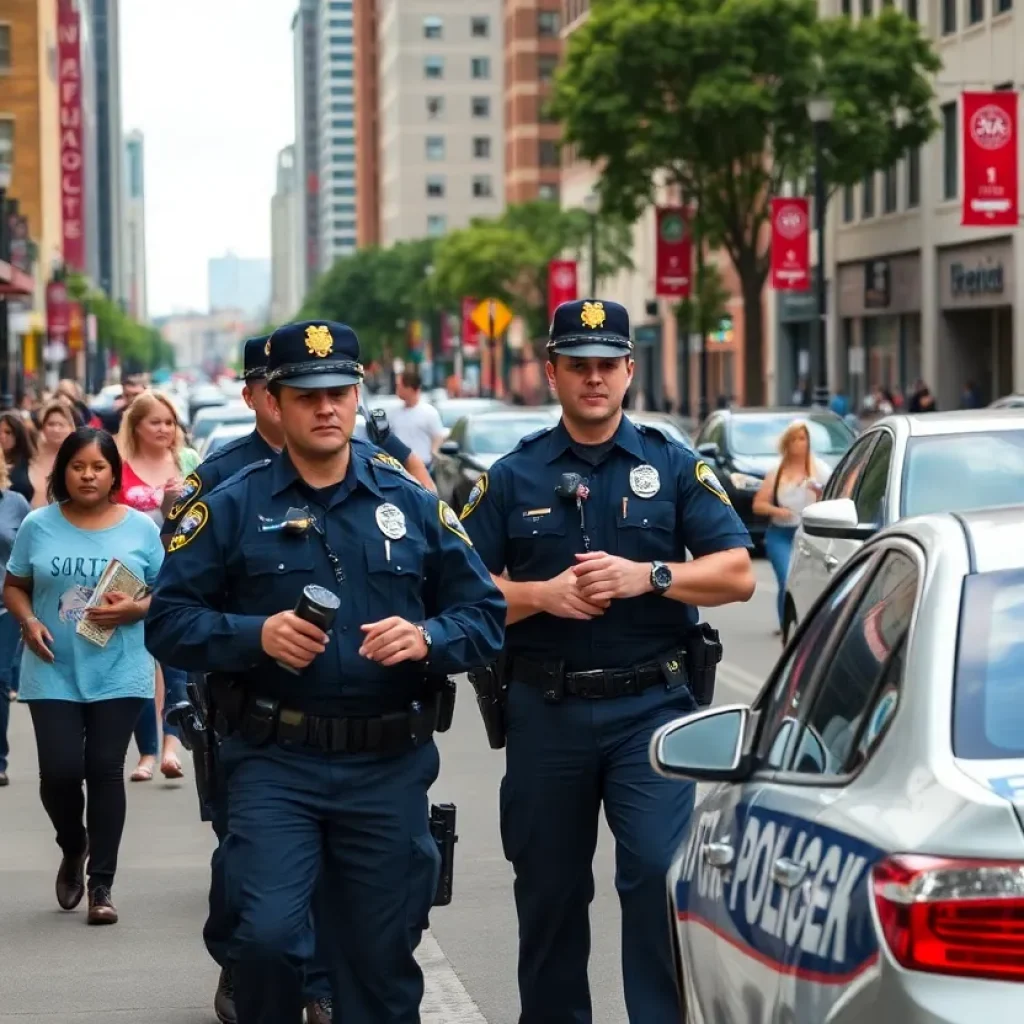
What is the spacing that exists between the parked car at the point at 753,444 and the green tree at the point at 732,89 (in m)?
24.9

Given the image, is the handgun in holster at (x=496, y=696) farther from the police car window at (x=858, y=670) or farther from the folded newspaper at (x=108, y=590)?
the folded newspaper at (x=108, y=590)

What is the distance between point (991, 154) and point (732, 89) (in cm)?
1432

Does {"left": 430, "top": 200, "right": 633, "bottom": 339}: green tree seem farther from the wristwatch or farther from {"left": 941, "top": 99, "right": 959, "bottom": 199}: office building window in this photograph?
the wristwatch

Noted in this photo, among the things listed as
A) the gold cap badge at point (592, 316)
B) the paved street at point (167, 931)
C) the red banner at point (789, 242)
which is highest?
the red banner at point (789, 242)

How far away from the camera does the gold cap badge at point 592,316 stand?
641 centimetres

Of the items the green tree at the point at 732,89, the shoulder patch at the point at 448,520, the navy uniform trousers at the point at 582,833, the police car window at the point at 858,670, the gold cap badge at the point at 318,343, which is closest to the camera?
the police car window at the point at 858,670

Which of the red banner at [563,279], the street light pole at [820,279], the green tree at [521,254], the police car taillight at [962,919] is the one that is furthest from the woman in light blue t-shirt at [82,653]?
the green tree at [521,254]

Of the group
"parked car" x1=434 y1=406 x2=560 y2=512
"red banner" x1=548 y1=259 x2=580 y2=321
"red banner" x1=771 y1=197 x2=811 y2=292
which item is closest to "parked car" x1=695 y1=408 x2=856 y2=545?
"parked car" x1=434 y1=406 x2=560 y2=512

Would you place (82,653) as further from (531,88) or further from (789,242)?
(531,88)

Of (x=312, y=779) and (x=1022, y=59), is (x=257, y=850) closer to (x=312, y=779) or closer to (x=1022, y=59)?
(x=312, y=779)

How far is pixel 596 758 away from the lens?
6.21 m

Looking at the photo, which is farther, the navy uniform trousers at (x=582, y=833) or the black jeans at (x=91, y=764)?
the black jeans at (x=91, y=764)

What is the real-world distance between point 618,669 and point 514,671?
11.5 inches

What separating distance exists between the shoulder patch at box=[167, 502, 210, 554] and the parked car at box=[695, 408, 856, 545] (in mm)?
18784
